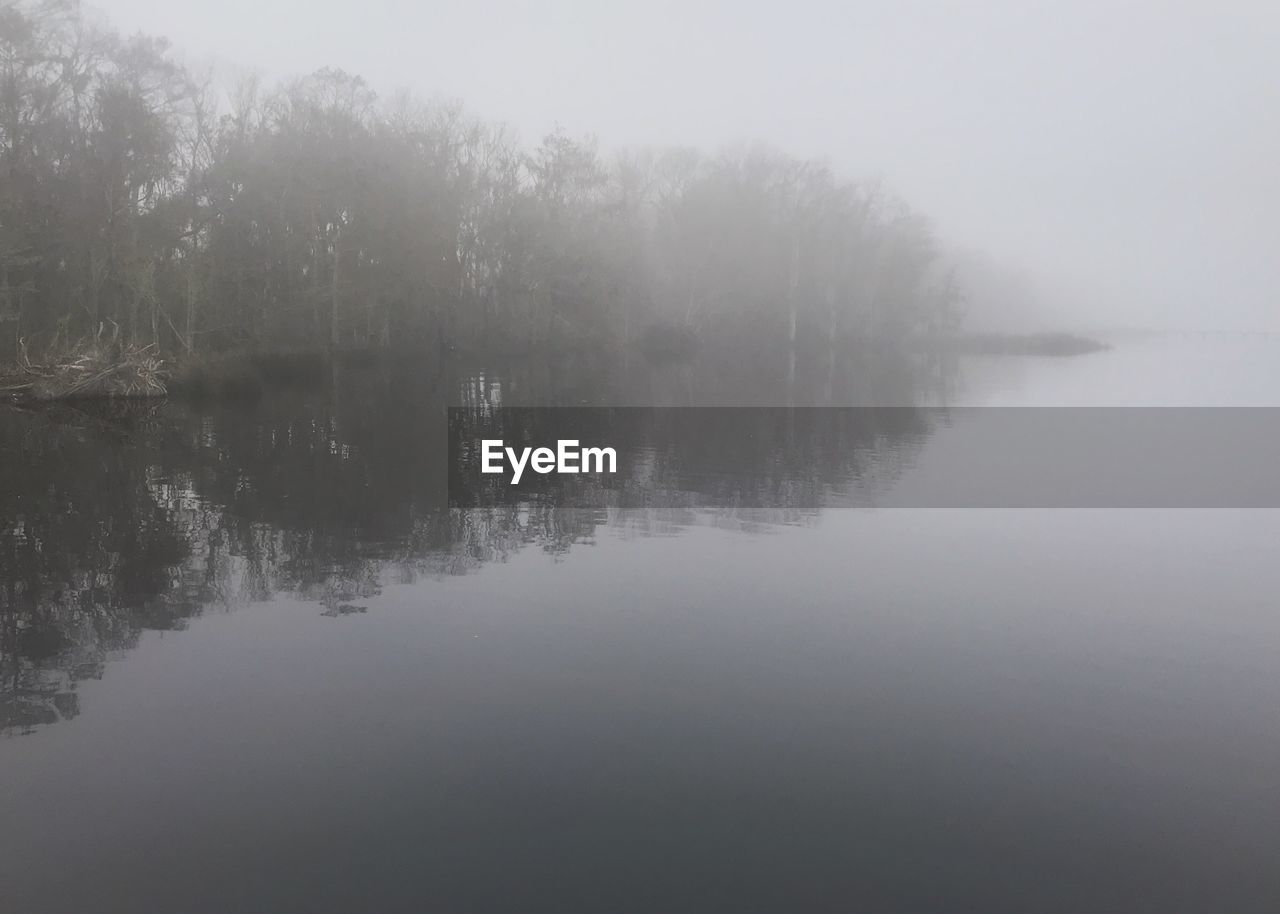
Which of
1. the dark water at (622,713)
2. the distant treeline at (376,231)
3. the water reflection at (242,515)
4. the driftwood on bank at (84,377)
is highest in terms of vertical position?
the distant treeline at (376,231)

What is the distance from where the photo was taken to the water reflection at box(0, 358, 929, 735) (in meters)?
12.0

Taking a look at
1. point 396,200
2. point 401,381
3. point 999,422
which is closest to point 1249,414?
point 999,422

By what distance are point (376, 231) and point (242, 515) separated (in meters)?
46.8

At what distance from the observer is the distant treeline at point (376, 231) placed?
41594mm

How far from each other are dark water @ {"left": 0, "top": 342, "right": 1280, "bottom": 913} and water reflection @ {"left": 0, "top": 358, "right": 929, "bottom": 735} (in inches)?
4.4
